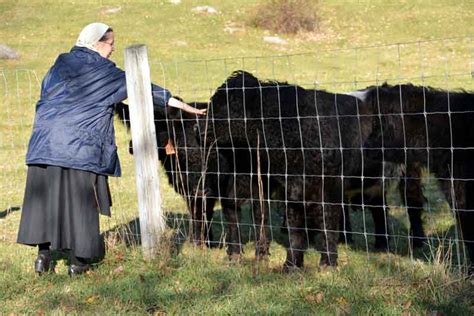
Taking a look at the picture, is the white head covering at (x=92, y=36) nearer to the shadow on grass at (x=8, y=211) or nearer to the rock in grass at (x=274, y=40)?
the shadow on grass at (x=8, y=211)

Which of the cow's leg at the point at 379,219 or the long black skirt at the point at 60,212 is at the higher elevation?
the long black skirt at the point at 60,212

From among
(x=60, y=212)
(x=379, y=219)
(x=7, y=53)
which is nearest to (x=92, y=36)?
(x=60, y=212)

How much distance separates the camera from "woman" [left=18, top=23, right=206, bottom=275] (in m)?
6.14

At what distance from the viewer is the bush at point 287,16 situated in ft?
109

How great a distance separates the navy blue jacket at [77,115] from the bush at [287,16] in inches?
1085

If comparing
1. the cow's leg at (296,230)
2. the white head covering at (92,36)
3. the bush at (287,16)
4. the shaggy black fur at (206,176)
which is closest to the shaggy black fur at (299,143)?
the cow's leg at (296,230)

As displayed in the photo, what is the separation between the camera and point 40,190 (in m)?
6.28

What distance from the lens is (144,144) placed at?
6.45 meters

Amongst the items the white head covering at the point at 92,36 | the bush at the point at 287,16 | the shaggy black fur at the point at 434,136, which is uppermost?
the bush at the point at 287,16

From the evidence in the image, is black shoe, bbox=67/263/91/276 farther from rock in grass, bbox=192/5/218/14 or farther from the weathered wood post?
rock in grass, bbox=192/5/218/14

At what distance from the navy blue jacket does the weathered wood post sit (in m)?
0.18

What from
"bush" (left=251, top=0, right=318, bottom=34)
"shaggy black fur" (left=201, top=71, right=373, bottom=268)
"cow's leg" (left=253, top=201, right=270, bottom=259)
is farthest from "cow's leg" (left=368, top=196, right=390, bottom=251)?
"bush" (left=251, top=0, right=318, bottom=34)

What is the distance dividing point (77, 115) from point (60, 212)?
34.0 inches

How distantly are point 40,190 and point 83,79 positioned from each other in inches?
40.9
